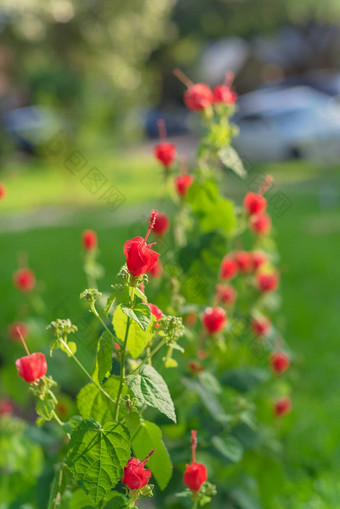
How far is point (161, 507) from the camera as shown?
188 centimetres

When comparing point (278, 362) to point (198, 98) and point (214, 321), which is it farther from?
point (198, 98)

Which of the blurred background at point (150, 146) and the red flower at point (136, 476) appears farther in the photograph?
the blurred background at point (150, 146)

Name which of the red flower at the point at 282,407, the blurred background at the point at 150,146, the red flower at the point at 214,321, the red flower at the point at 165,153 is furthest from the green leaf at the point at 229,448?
the red flower at the point at 165,153

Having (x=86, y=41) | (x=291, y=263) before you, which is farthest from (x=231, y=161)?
(x=86, y=41)

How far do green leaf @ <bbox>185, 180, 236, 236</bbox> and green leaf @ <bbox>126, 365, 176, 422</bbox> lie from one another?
720mm

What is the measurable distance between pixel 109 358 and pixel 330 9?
22.4 meters

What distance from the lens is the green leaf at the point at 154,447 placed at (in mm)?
1259

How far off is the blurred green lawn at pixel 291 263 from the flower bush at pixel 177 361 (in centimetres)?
20

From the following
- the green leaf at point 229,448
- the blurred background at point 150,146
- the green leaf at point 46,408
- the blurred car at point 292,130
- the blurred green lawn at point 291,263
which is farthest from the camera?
the blurred car at point 292,130

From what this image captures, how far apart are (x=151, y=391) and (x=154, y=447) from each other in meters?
0.20

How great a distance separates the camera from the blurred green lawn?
2.42 meters

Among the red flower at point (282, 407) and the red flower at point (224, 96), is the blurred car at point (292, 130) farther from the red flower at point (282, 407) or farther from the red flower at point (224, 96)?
the red flower at point (224, 96)

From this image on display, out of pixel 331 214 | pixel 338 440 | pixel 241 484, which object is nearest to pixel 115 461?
pixel 241 484

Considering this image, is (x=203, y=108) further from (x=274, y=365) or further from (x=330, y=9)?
(x=330, y=9)
